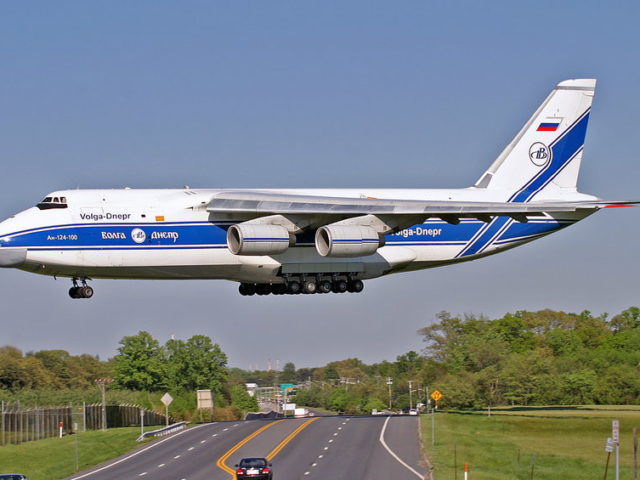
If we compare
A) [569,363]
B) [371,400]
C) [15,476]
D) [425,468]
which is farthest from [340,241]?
[371,400]

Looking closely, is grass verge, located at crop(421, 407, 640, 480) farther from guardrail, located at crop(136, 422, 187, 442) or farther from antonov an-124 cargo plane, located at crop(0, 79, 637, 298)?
guardrail, located at crop(136, 422, 187, 442)

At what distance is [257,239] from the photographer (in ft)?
107

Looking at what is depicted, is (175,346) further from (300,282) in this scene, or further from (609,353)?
(300,282)

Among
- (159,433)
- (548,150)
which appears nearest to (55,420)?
(159,433)

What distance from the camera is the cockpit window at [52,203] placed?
3231 centimetres

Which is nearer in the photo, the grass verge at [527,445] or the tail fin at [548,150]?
the grass verge at [527,445]

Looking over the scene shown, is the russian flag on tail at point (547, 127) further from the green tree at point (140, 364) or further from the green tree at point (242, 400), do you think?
the green tree at point (242, 400)

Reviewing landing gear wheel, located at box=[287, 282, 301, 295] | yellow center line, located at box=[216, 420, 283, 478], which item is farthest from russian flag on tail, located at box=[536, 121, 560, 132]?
yellow center line, located at box=[216, 420, 283, 478]

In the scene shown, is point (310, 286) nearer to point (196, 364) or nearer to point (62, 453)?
point (62, 453)

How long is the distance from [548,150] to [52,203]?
19641 mm

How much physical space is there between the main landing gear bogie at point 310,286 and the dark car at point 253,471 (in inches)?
244

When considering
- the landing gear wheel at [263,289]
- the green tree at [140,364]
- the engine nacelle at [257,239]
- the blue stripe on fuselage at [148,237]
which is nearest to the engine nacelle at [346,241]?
the engine nacelle at [257,239]

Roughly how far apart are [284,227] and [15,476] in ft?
36.8

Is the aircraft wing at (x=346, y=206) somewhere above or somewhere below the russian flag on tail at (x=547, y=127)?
below
